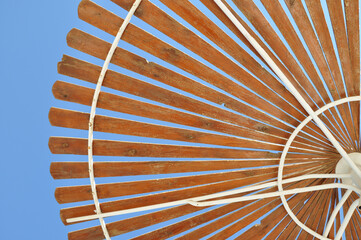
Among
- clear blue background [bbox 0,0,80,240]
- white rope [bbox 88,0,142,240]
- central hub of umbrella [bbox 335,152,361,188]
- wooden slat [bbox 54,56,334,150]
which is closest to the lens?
white rope [bbox 88,0,142,240]

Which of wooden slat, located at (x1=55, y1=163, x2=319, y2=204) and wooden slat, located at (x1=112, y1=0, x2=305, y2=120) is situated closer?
wooden slat, located at (x1=112, y1=0, x2=305, y2=120)

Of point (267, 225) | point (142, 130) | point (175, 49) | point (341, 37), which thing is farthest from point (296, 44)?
point (267, 225)

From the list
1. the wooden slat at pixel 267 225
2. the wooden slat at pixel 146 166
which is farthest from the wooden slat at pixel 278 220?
the wooden slat at pixel 146 166

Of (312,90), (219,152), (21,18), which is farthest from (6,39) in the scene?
(312,90)

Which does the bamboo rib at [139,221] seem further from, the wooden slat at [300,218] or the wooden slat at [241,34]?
the wooden slat at [241,34]

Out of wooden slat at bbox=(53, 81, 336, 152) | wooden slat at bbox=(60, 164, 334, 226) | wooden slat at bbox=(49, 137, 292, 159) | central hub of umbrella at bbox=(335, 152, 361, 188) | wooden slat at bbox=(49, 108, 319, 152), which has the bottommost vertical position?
wooden slat at bbox=(60, 164, 334, 226)

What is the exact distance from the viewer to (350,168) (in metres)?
3.12

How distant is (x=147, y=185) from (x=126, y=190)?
0.55 ft

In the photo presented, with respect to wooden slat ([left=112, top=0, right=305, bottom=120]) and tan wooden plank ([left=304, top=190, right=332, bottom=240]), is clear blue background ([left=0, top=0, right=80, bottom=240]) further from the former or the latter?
tan wooden plank ([left=304, top=190, right=332, bottom=240])

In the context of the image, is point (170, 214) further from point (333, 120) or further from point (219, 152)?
point (333, 120)

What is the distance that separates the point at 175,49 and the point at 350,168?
1.69 metres

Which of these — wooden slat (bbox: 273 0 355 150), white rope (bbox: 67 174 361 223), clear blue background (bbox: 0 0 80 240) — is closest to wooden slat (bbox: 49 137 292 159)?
→ white rope (bbox: 67 174 361 223)

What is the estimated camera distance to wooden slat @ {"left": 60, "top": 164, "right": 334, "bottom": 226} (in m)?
3.09

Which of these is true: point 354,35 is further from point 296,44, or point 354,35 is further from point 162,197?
point 162,197
